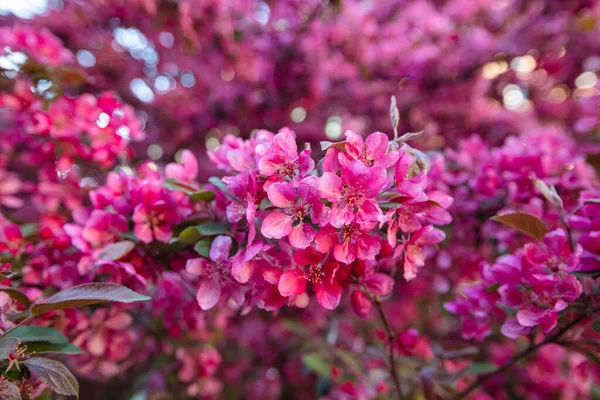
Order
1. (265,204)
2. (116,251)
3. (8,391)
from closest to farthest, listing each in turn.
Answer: (8,391), (265,204), (116,251)

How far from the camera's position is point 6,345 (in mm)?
589

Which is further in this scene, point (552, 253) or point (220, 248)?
point (552, 253)

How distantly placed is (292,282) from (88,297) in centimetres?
32

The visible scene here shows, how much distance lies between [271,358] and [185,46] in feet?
5.73

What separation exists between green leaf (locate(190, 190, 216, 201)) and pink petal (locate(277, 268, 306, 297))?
23 centimetres

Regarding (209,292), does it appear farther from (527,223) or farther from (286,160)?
(527,223)

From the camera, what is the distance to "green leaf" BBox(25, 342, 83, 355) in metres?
0.75

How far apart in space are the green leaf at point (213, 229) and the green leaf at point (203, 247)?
2 cm

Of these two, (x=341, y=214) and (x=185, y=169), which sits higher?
(x=341, y=214)

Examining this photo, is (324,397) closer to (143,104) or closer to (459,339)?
(459,339)

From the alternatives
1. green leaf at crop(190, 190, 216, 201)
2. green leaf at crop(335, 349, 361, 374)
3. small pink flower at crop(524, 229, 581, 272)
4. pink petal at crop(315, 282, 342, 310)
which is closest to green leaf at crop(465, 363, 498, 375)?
green leaf at crop(335, 349, 361, 374)

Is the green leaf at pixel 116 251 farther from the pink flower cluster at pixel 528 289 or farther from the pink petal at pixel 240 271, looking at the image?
the pink flower cluster at pixel 528 289

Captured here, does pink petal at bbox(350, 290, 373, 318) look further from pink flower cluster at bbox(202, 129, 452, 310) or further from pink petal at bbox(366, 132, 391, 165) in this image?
pink petal at bbox(366, 132, 391, 165)

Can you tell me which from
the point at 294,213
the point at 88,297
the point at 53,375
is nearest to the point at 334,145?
the point at 294,213
